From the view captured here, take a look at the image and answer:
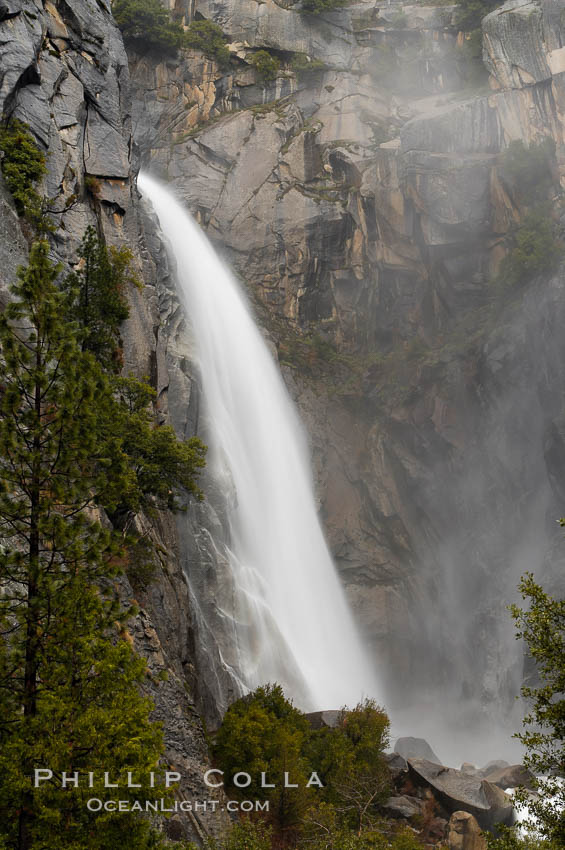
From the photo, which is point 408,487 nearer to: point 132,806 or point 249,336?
point 249,336

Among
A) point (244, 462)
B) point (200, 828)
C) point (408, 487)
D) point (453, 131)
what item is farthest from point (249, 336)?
point (200, 828)

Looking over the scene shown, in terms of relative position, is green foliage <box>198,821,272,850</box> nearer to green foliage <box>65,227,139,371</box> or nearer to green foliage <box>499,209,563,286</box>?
green foliage <box>65,227,139,371</box>

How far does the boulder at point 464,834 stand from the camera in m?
18.7

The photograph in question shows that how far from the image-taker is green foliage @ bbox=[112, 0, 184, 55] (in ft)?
145

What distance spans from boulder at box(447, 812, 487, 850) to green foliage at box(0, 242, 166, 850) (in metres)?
13.2

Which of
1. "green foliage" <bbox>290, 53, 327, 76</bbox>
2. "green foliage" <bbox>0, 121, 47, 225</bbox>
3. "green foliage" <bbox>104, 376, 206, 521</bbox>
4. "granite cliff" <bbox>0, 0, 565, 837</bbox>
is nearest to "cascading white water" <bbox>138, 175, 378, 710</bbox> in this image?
"granite cliff" <bbox>0, 0, 565, 837</bbox>

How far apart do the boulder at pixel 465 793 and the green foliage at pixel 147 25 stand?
143 ft

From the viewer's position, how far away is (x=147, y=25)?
44844mm

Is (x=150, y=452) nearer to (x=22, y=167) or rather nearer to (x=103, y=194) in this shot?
(x=22, y=167)

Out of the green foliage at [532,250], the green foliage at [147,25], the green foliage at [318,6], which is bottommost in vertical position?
the green foliage at [532,250]

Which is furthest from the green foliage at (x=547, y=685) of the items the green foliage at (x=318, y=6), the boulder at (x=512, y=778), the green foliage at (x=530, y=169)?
the green foliage at (x=318, y=6)

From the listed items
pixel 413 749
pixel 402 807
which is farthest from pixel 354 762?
pixel 413 749

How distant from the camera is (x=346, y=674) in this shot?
1341 inches

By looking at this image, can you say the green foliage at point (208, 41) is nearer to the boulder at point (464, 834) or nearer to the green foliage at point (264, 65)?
the green foliage at point (264, 65)
